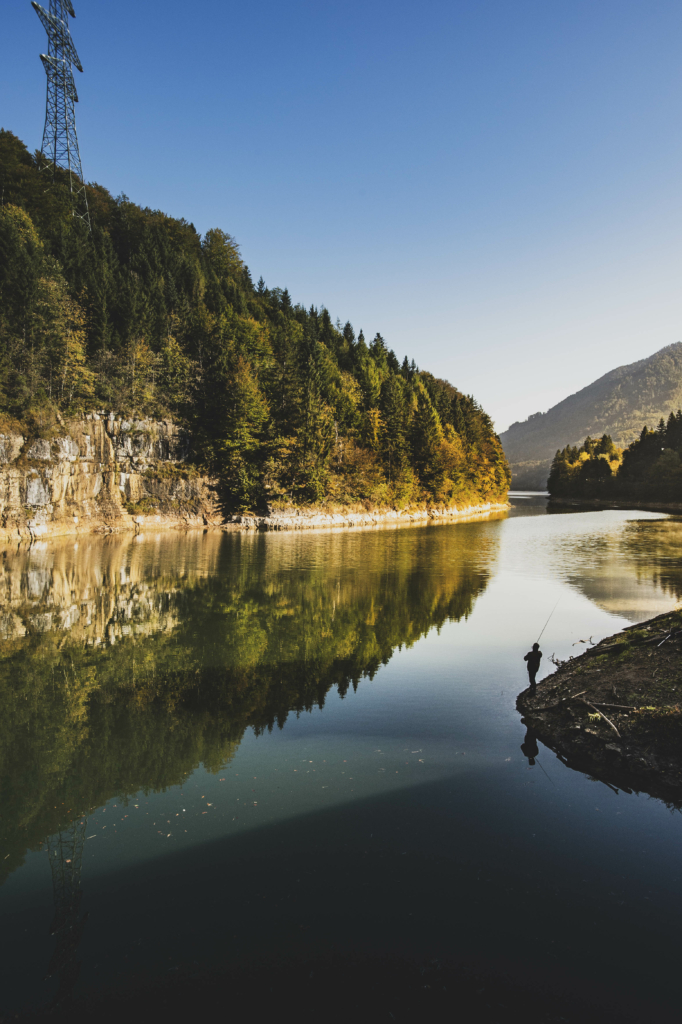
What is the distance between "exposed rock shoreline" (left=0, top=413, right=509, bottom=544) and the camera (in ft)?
142

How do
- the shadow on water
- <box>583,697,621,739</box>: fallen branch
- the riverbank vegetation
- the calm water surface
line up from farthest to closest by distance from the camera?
the riverbank vegetation
<box>583,697,621,739</box>: fallen branch
the shadow on water
the calm water surface

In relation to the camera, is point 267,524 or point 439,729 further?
point 267,524

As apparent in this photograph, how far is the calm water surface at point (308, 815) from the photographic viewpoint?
17.7ft

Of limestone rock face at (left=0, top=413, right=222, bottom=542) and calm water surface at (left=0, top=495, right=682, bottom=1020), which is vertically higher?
limestone rock face at (left=0, top=413, right=222, bottom=542)

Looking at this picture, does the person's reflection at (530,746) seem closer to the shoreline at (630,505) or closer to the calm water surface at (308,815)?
the calm water surface at (308,815)

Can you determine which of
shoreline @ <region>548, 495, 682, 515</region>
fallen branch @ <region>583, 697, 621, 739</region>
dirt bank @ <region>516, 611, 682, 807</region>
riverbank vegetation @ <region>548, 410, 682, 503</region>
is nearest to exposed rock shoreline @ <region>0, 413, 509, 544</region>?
dirt bank @ <region>516, 611, 682, 807</region>

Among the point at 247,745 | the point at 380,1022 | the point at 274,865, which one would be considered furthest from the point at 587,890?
the point at 247,745

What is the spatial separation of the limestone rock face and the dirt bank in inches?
1735

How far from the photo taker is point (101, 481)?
173ft

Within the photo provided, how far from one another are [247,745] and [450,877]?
4.95 meters

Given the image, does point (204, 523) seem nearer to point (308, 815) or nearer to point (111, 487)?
point (111, 487)

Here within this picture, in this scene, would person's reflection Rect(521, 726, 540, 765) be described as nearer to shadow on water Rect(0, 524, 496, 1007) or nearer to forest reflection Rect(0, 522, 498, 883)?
forest reflection Rect(0, 522, 498, 883)

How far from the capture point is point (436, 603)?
2188 centimetres

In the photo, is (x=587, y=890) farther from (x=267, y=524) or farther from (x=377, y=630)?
(x=267, y=524)
